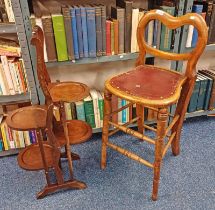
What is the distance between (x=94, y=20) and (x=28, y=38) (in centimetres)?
37

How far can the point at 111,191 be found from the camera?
1.40 m

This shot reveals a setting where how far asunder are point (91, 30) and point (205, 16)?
0.72m

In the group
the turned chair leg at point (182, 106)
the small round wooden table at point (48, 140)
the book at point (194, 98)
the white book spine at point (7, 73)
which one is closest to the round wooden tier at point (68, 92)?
the small round wooden table at point (48, 140)

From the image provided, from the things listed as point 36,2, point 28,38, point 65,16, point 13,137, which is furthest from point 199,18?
point 13,137

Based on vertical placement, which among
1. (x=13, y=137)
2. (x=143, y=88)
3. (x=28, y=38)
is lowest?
(x=13, y=137)

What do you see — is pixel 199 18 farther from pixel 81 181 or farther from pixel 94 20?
pixel 81 181

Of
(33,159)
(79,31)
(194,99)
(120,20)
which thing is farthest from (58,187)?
(194,99)

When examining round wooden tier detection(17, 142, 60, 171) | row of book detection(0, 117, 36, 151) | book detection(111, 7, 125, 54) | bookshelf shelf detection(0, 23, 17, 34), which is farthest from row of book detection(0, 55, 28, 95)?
book detection(111, 7, 125, 54)

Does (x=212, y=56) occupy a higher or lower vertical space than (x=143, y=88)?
lower

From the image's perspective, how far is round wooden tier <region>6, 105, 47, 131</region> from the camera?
1064mm

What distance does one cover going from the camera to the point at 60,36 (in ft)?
4.49

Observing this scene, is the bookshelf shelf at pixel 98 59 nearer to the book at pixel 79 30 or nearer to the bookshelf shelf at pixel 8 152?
the book at pixel 79 30

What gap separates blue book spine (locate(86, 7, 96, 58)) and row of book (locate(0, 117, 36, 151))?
64cm

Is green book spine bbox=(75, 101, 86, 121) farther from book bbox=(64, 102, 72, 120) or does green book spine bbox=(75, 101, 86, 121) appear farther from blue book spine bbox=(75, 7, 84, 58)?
blue book spine bbox=(75, 7, 84, 58)
